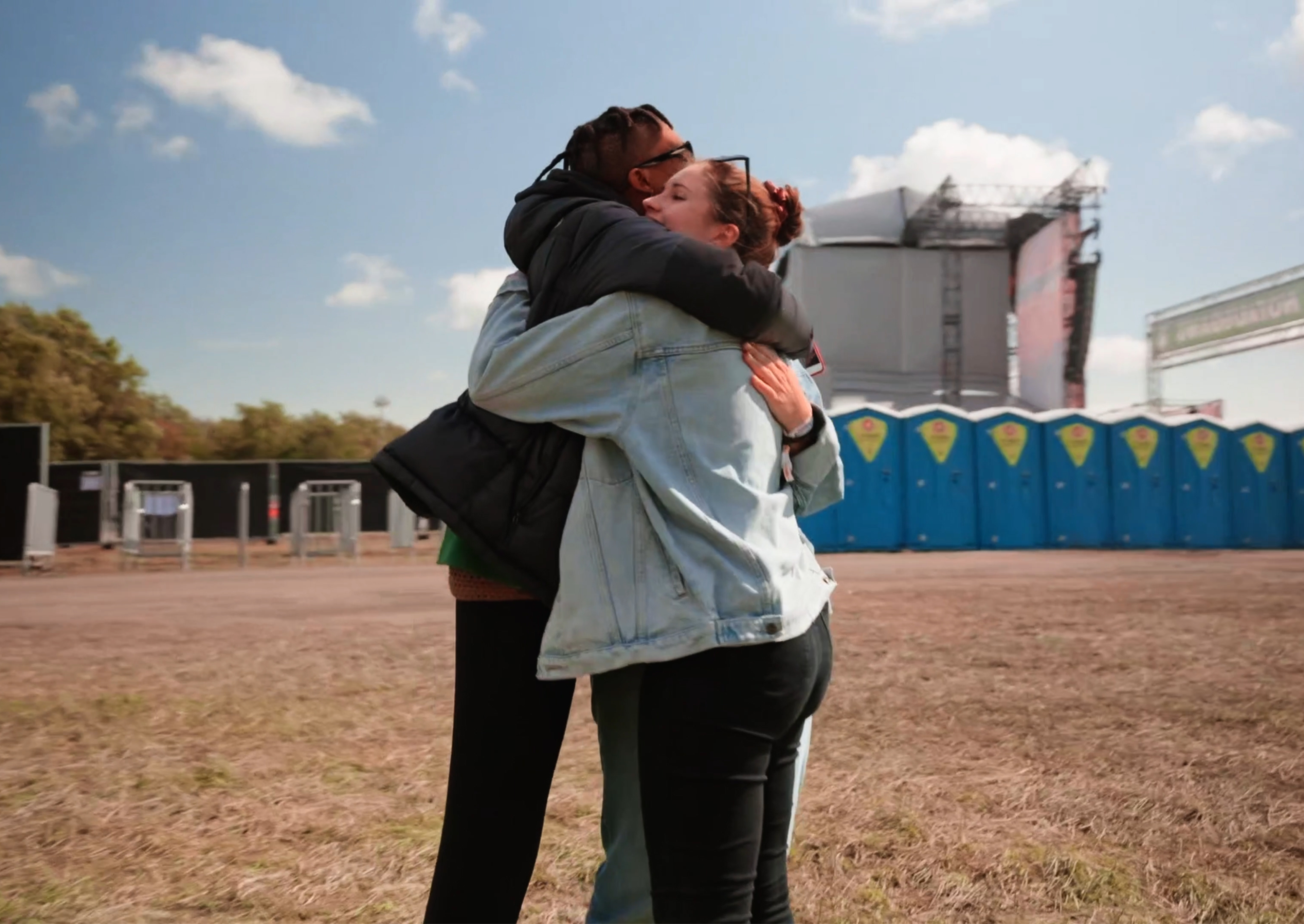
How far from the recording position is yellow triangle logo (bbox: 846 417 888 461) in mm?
15172

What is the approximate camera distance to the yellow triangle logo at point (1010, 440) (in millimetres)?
15781

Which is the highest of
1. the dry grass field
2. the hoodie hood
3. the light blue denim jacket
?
the hoodie hood

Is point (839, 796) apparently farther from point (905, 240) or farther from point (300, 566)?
point (905, 240)

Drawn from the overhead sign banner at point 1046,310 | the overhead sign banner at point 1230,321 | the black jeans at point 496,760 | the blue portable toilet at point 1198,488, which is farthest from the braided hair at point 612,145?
the overhead sign banner at point 1046,310

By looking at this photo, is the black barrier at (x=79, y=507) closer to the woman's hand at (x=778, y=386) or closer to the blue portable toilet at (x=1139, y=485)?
the blue portable toilet at (x=1139, y=485)

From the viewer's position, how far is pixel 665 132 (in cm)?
157

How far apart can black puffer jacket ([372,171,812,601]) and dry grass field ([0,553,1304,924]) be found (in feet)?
4.35

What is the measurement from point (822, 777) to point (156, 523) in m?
13.7

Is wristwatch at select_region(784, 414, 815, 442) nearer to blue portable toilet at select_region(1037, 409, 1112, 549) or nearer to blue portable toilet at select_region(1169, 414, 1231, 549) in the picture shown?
blue portable toilet at select_region(1037, 409, 1112, 549)

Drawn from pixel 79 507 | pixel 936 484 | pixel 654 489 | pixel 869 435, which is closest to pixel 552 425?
pixel 654 489

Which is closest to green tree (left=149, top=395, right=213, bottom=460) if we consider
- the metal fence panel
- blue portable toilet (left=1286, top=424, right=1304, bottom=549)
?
the metal fence panel

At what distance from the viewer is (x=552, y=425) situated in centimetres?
138

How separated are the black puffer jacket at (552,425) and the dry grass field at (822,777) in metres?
1.33

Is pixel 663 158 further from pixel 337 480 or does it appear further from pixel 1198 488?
pixel 337 480
